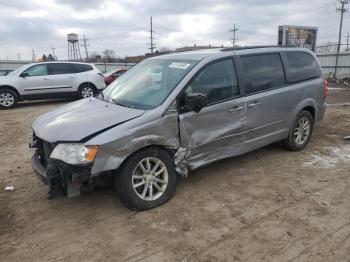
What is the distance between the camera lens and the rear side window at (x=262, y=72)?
4.94 m

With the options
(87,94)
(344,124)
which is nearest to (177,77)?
(344,124)

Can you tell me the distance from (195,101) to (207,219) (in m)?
1.33

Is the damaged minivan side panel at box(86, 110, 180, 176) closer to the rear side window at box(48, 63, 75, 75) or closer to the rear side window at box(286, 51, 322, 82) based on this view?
the rear side window at box(286, 51, 322, 82)

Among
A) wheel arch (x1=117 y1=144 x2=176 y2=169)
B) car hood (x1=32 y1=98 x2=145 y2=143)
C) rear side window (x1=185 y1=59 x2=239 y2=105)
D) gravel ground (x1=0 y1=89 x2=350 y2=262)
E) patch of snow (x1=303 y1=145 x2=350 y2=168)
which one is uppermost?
rear side window (x1=185 y1=59 x2=239 y2=105)

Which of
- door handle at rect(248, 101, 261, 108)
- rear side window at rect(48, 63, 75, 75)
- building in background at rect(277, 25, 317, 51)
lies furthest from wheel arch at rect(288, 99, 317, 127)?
building in background at rect(277, 25, 317, 51)

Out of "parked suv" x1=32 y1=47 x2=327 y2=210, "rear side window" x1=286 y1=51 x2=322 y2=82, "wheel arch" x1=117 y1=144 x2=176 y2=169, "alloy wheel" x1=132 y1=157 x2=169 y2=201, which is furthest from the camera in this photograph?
"rear side window" x1=286 y1=51 x2=322 y2=82

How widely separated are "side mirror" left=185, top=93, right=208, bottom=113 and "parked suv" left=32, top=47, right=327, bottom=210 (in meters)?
0.01

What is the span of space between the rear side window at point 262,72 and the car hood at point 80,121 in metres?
1.81

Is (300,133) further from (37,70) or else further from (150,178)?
(37,70)

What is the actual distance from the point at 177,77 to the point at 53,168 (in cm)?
183

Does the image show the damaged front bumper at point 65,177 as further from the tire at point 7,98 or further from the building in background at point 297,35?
the building in background at point 297,35

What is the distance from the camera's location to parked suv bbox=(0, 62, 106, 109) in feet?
41.4

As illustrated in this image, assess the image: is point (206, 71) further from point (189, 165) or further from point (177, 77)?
point (189, 165)

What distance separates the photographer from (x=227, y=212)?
392 cm
